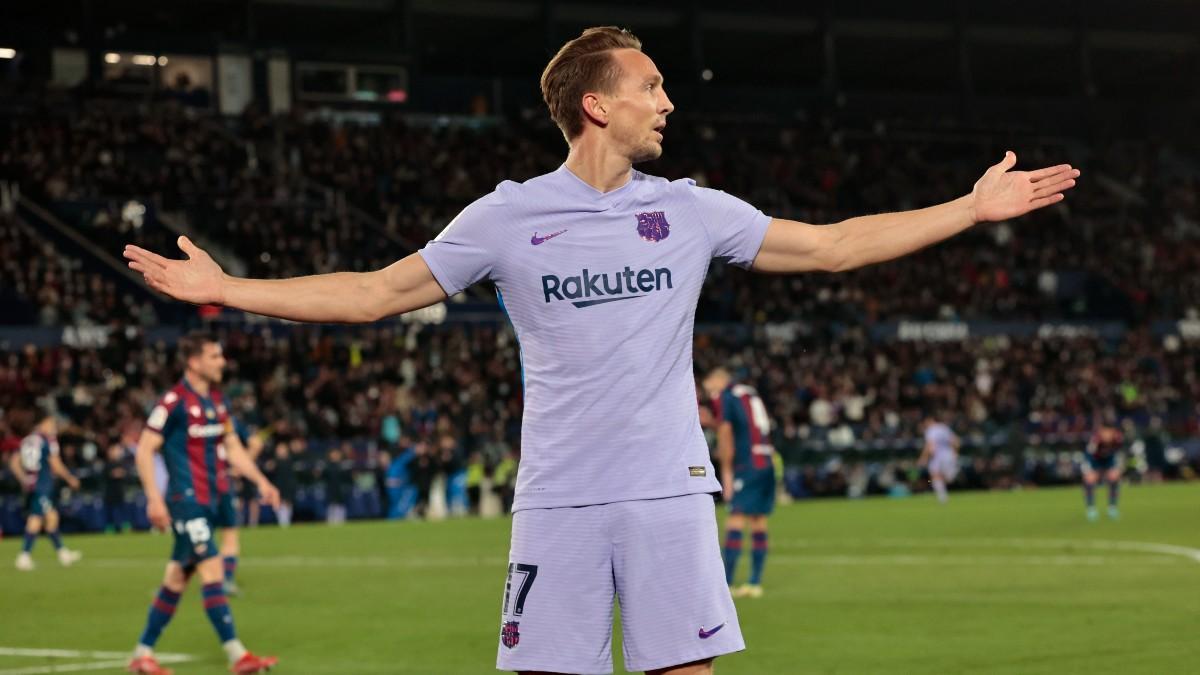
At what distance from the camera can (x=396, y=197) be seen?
4497cm

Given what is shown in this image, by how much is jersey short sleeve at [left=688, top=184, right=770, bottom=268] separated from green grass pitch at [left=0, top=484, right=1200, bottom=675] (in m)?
6.69

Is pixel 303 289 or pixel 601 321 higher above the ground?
pixel 303 289

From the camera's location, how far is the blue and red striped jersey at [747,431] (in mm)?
16406

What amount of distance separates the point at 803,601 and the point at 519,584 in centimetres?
1128

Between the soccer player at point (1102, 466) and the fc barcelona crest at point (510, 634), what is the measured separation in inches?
944

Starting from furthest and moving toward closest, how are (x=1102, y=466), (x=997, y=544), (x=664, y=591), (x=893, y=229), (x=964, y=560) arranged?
(x=1102, y=466)
(x=997, y=544)
(x=964, y=560)
(x=893, y=229)
(x=664, y=591)

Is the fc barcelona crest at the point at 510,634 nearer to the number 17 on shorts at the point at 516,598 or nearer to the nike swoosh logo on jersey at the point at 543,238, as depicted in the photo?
the number 17 on shorts at the point at 516,598

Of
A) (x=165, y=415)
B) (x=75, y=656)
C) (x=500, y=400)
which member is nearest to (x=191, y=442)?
(x=165, y=415)

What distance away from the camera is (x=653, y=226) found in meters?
4.52

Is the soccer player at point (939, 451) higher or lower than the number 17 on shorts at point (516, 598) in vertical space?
lower

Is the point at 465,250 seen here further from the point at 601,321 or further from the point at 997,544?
the point at 997,544

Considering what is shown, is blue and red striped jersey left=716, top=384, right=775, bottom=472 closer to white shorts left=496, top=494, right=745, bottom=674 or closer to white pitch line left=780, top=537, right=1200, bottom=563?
white pitch line left=780, top=537, right=1200, bottom=563

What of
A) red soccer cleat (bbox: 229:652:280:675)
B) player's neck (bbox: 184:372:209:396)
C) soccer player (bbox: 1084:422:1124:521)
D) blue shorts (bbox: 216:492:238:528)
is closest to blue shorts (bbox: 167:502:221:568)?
red soccer cleat (bbox: 229:652:280:675)

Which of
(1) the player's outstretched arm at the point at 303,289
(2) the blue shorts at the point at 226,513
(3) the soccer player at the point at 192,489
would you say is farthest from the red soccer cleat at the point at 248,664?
(1) the player's outstretched arm at the point at 303,289
